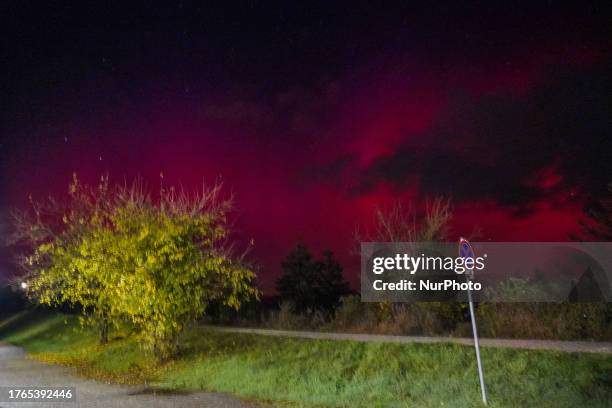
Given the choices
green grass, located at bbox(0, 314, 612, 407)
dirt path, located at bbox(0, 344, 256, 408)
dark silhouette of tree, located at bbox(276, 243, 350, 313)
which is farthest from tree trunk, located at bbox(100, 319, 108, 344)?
dark silhouette of tree, located at bbox(276, 243, 350, 313)

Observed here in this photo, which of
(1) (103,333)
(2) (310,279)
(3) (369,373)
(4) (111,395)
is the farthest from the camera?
(2) (310,279)

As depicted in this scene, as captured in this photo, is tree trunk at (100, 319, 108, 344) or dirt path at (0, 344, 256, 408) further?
tree trunk at (100, 319, 108, 344)

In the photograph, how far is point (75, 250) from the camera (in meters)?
20.1

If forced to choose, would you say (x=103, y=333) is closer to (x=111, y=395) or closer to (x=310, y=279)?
(x=111, y=395)

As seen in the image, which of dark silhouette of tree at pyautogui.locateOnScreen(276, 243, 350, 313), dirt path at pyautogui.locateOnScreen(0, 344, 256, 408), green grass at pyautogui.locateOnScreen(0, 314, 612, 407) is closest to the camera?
green grass at pyautogui.locateOnScreen(0, 314, 612, 407)

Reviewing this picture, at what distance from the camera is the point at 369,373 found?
1400 cm

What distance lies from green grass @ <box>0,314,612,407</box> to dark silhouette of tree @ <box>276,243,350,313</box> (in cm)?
2462

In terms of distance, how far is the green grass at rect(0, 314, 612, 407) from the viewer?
37.1 feet

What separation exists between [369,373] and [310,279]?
111 feet

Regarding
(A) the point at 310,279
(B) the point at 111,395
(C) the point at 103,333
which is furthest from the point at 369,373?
(A) the point at 310,279

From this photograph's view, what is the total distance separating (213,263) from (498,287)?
8.96 meters

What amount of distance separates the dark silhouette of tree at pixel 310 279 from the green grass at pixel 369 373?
24620 mm

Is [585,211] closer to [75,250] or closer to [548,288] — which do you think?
[548,288]

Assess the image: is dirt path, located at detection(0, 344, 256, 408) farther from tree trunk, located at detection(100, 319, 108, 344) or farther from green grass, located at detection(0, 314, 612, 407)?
tree trunk, located at detection(100, 319, 108, 344)
